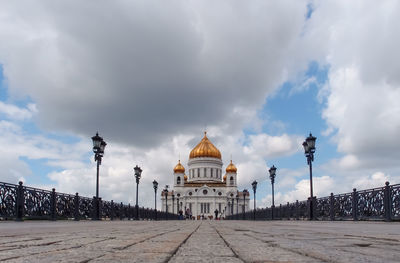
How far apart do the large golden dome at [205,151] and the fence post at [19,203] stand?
9277 centimetres

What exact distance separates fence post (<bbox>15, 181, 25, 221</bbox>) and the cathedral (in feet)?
292

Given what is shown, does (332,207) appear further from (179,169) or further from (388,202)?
(179,169)

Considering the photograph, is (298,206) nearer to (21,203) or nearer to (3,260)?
(21,203)

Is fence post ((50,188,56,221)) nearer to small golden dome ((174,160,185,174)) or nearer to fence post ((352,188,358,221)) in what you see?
fence post ((352,188,358,221))

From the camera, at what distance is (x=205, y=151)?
106875 mm

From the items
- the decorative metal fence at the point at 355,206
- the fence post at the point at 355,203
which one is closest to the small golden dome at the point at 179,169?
the decorative metal fence at the point at 355,206

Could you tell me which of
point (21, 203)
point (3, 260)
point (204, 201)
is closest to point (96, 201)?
point (21, 203)

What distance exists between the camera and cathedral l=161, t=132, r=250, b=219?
343 ft

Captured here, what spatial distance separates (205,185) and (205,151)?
939cm

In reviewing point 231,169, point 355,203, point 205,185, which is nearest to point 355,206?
point 355,203

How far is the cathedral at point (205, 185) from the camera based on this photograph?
104438 millimetres

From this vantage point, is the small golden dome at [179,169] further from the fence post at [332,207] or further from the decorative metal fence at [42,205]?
the fence post at [332,207]

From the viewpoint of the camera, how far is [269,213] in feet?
111

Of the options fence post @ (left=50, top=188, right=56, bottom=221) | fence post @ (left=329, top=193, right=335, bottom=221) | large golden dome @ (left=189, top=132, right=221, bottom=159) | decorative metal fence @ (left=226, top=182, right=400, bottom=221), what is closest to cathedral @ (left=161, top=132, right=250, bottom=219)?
large golden dome @ (left=189, top=132, right=221, bottom=159)
